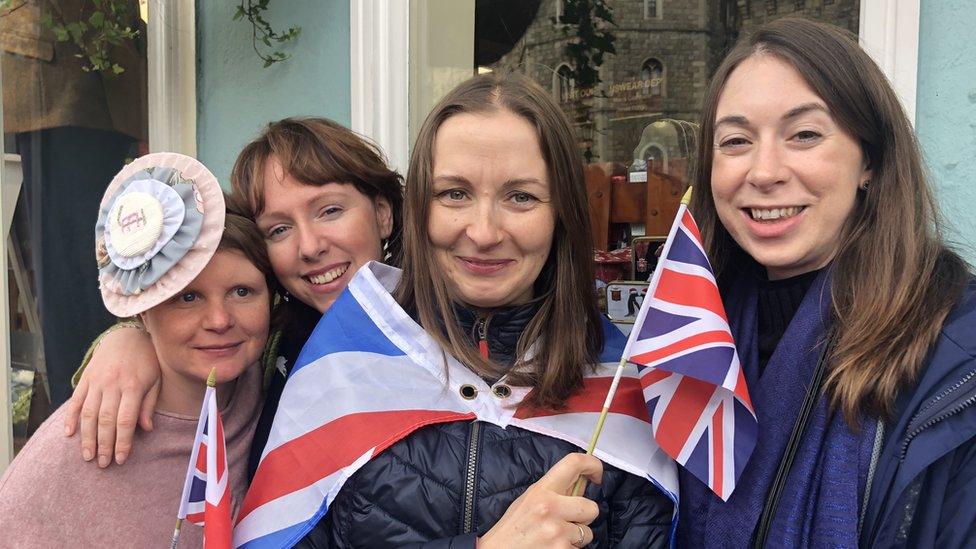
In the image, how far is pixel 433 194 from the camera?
173 cm

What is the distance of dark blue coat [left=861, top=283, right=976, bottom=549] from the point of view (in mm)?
1347

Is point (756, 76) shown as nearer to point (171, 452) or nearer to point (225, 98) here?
point (171, 452)

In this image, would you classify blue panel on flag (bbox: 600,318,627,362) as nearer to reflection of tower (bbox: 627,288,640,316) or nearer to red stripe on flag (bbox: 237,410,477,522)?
red stripe on flag (bbox: 237,410,477,522)

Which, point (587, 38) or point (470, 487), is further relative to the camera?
point (587, 38)

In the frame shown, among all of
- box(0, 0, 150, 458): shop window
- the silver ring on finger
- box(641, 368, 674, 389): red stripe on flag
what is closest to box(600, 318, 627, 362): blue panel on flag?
box(641, 368, 674, 389): red stripe on flag

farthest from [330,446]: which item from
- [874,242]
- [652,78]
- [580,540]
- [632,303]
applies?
[652,78]

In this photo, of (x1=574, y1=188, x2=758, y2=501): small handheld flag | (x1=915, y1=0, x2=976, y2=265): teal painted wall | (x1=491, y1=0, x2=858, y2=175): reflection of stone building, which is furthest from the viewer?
(x1=491, y1=0, x2=858, y2=175): reflection of stone building

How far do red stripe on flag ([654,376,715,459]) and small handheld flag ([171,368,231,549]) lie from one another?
36.1 inches

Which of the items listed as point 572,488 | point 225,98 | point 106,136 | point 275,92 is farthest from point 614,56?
point 572,488

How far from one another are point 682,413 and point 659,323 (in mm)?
204

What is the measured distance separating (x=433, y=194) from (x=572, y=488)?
70 centimetres

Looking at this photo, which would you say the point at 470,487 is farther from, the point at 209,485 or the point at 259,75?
the point at 259,75

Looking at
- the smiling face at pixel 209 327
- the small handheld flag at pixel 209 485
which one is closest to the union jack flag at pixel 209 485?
the small handheld flag at pixel 209 485

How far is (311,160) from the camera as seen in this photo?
210cm
